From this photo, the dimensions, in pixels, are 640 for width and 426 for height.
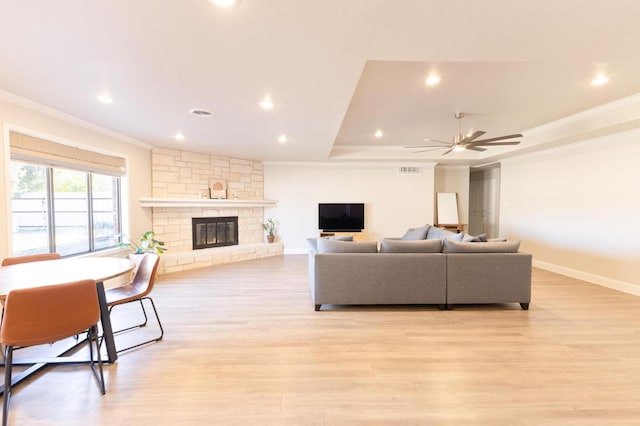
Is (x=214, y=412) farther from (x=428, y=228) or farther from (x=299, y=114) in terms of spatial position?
(x=428, y=228)

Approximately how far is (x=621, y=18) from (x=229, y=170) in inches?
248

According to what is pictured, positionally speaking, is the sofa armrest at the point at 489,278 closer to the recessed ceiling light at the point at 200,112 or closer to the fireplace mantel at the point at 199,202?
the recessed ceiling light at the point at 200,112

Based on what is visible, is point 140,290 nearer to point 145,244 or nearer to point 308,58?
point 145,244

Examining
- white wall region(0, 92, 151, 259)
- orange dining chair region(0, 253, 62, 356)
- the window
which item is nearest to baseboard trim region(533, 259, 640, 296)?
orange dining chair region(0, 253, 62, 356)

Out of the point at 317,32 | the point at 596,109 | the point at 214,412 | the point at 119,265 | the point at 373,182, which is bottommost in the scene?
the point at 214,412

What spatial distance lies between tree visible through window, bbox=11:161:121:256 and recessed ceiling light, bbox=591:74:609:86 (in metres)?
6.34

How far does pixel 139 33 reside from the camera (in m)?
1.81

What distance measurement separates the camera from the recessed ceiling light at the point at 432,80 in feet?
9.37

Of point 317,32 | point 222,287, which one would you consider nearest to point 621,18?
point 317,32

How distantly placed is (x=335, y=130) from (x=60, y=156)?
11.8 ft

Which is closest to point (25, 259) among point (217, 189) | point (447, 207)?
point (217, 189)

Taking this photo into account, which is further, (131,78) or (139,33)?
(131,78)

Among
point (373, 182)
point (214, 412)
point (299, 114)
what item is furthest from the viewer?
point (373, 182)

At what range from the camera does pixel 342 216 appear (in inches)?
284
